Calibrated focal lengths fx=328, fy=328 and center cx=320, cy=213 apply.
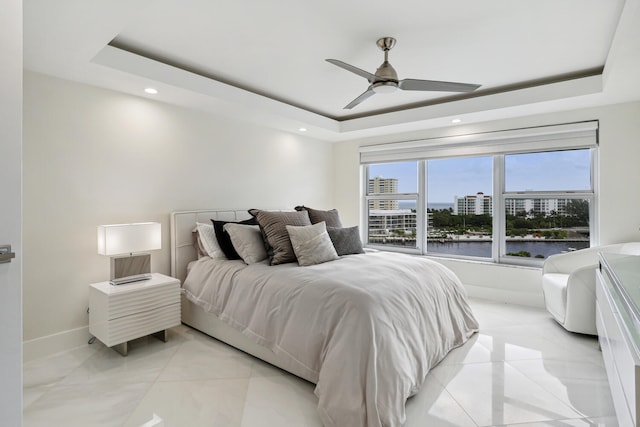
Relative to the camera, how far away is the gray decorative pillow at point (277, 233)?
2.91 meters

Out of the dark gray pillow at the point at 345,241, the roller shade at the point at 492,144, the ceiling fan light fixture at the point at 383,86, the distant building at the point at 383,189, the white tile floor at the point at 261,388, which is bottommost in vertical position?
the white tile floor at the point at 261,388

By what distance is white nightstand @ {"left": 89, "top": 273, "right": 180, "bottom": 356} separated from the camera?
8.02 feet

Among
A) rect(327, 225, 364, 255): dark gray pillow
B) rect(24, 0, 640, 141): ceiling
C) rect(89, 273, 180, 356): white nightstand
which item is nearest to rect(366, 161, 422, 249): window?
rect(24, 0, 640, 141): ceiling

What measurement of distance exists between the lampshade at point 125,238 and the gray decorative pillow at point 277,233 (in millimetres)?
949

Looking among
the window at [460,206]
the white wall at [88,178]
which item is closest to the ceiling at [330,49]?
A: the white wall at [88,178]

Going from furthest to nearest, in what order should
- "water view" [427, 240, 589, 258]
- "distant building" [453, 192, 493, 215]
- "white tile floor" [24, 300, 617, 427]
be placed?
1. "distant building" [453, 192, 493, 215]
2. "water view" [427, 240, 589, 258]
3. "white tile floor" [24, 300, 617, 427]

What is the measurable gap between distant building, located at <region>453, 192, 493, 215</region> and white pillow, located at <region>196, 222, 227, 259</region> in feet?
10.6

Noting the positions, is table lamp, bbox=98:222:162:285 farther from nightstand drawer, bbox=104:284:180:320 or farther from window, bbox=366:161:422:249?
window, bbox=366:161:422:249

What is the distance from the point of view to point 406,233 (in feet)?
16.7

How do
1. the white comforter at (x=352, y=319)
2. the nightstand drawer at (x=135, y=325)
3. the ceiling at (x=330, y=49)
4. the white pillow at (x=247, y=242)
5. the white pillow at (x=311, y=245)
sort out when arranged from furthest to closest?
the white pillow at (x=247, y=242), the white pillow at (x=311, y=245), the nightstand drawer at (x=135, y=325), the ceiling at (x=330, y=49), the white comforter at (x=352, y=319)

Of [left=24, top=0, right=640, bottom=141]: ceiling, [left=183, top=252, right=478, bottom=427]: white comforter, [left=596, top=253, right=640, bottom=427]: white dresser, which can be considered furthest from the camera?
[left=24, top=0, right=640, bottom=141]: ceiling

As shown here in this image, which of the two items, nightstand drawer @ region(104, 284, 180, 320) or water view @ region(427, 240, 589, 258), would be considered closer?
nightstand drawer @ region(104, 284, 180, 320)

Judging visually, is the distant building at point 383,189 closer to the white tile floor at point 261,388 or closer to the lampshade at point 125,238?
the white tile floor at point 261,388

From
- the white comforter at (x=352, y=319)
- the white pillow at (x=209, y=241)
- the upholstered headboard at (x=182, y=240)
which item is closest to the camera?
the white comforter at (x=352, y=319)
